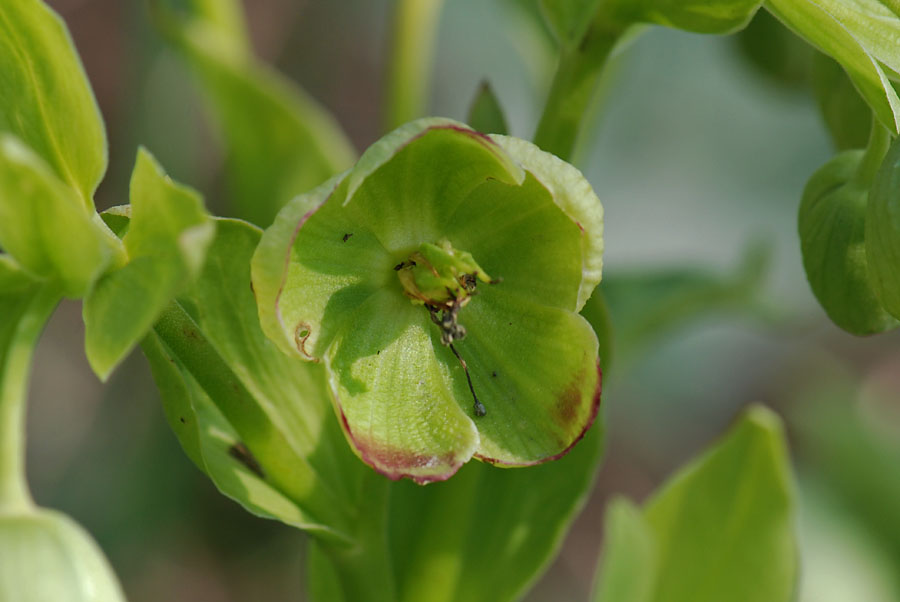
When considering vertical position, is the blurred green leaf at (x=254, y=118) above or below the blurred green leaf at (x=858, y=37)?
below

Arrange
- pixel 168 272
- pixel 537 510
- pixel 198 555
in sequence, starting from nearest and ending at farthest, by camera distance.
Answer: pixel 168 272
pixel 537 510
pixel 198 555

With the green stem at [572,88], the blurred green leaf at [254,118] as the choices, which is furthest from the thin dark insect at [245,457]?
the blurred green leaf at [254,118]

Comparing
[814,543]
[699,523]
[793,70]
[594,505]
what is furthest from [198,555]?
[793,70]

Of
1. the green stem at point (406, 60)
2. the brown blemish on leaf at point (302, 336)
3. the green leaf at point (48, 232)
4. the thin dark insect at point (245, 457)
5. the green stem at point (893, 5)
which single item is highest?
the green stem at point (893, 5)

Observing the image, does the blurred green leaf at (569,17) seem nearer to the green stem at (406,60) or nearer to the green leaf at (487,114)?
the green leaf at (487,114)

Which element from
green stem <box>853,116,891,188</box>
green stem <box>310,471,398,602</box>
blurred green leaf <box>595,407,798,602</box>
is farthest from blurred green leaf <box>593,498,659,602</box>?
green stem <box>853,116,891,188</box>

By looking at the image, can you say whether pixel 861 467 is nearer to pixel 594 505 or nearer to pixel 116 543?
pixel 594 505
